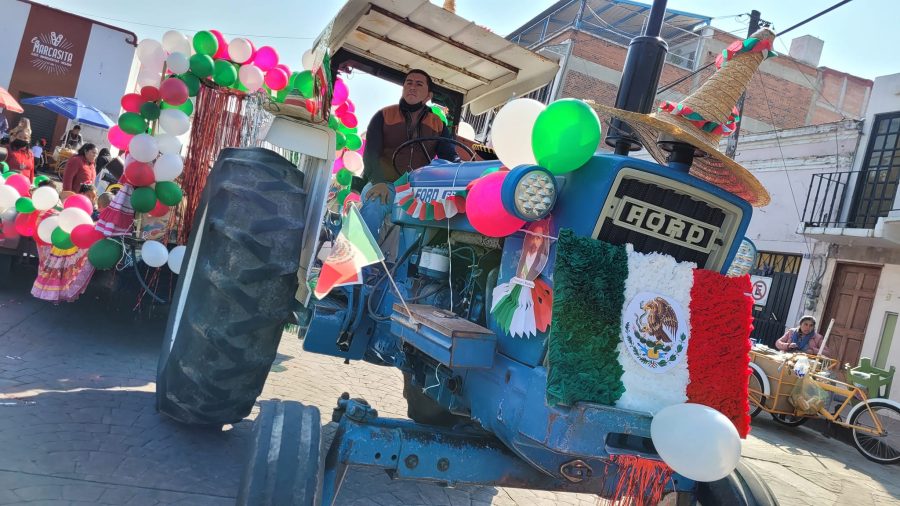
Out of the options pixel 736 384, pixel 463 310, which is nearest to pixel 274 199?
pixel 463 310

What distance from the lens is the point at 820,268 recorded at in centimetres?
1377

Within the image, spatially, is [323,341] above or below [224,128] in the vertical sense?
below

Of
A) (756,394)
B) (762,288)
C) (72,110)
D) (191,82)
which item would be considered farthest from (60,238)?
(762,288)

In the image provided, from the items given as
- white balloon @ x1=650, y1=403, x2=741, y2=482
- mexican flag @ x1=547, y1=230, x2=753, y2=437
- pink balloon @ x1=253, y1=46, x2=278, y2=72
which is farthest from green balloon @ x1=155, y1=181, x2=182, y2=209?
white balloon @ x1=650, y1=403, x2=741, y2=482

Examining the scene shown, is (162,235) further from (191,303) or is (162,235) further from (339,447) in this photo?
(339,447)

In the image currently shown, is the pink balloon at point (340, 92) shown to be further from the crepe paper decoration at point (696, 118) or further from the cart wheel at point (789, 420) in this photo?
the cart wheel at point (789, 420)

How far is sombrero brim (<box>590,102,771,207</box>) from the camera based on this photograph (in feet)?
7.01

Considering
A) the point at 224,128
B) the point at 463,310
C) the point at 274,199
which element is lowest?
the point at 463,310

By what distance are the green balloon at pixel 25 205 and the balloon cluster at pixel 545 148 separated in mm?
4163

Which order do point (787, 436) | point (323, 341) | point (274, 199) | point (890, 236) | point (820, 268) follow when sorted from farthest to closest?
point (820, 268) → point (890, 236) → point (787, 436) → point (323, 341) → point (274, 199)

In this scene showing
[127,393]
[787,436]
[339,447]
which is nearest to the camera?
[339,447]

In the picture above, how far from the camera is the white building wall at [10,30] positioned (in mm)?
18828

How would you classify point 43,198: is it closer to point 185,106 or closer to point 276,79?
point 185,106

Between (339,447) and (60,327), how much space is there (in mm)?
3883
